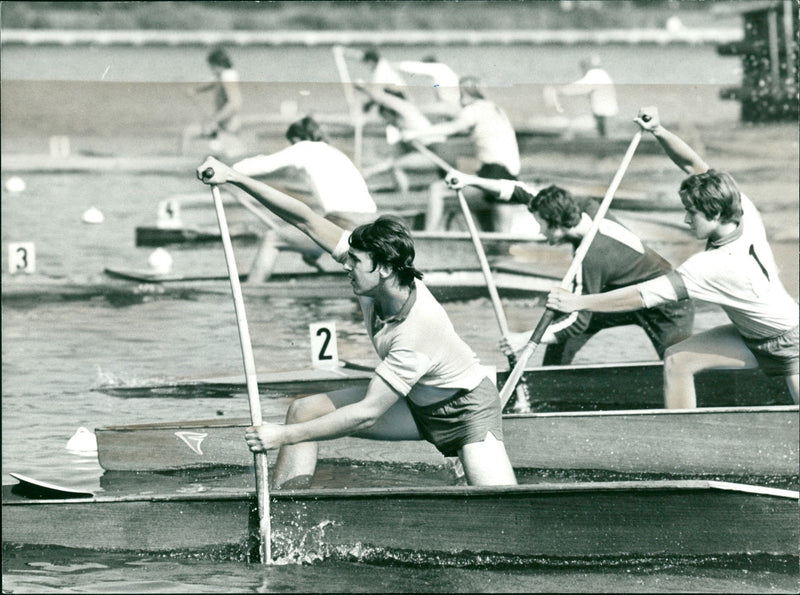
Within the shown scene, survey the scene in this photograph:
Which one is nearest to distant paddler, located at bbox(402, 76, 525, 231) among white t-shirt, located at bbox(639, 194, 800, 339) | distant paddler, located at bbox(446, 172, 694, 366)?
distant paddler, located at bbox(446, 172, 694, 366)

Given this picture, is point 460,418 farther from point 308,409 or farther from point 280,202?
point 280,202

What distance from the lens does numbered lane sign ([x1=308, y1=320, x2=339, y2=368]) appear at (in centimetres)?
618

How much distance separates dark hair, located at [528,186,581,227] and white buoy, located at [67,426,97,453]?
8.71ft

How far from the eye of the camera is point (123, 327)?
334 inches

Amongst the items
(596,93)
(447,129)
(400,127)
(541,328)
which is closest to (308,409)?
(541,328)

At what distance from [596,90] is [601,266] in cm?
552

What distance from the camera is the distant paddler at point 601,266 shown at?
221 inches

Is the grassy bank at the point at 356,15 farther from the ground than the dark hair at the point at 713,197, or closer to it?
farther from the ground

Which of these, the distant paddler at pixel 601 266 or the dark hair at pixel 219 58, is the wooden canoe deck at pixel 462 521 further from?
the dark hair at pixel 219 58

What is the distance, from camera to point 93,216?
11.6 m

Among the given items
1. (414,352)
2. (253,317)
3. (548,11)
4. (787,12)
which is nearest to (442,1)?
(548,11)

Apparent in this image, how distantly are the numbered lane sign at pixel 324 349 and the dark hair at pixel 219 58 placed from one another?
5.28 meters

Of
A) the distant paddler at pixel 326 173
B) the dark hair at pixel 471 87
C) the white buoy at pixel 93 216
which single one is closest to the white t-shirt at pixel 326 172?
the distant paddler at pixel 326 173

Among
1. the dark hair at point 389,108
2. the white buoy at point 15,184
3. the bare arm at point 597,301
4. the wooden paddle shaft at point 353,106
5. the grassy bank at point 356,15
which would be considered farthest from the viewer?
the white buoy at point 15,184
